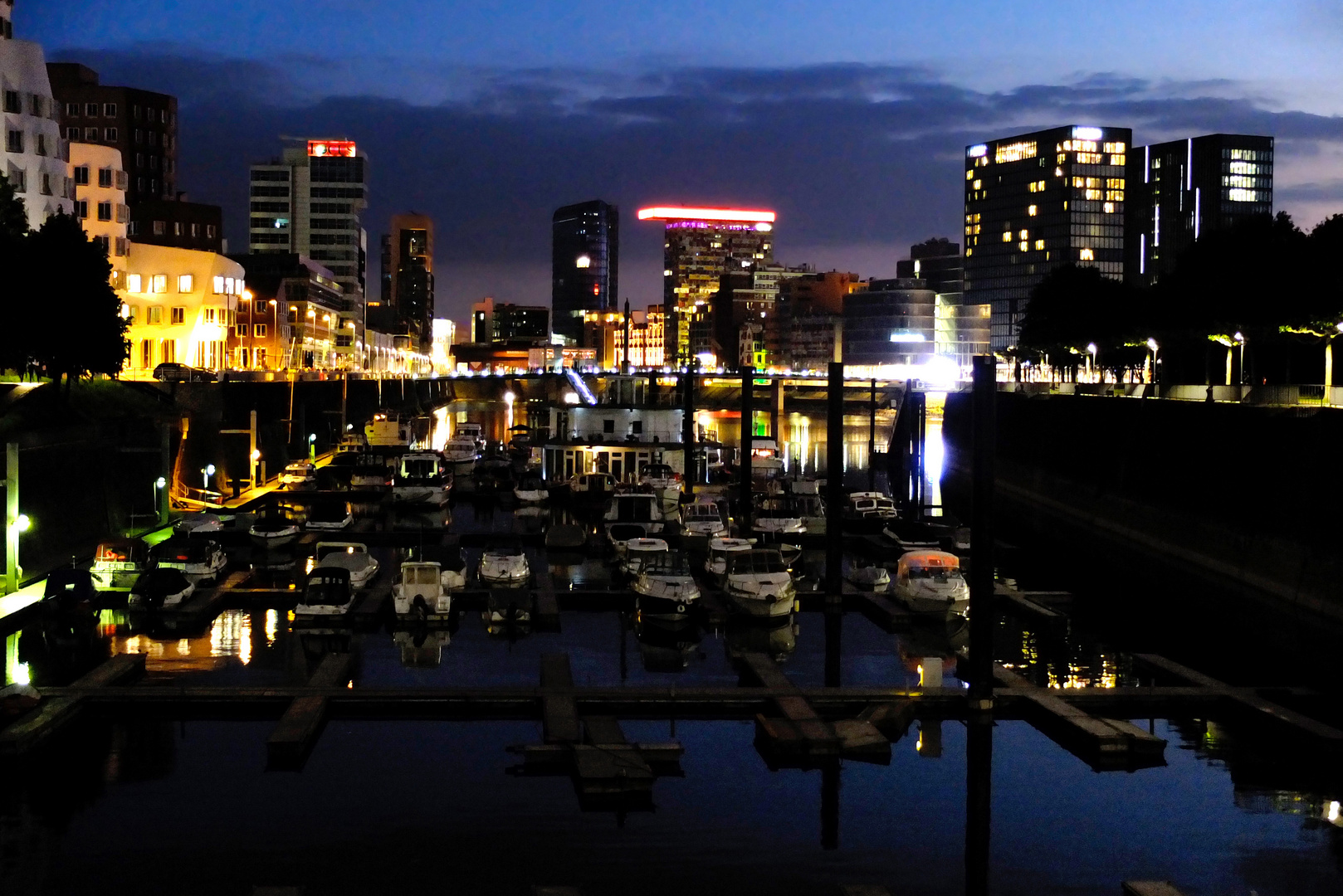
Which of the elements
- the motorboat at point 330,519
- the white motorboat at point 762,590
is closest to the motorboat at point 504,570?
the white motorboat at point 762,590

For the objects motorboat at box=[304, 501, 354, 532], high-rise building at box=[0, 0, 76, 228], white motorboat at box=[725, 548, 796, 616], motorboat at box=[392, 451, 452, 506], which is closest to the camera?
white motorboat at box=[725, 548, 796, 616]

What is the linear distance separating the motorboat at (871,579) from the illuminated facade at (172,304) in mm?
76771

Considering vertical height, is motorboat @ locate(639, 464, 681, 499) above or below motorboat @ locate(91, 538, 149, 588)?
above

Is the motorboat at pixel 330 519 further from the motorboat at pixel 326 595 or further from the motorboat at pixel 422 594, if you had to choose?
the motorboat at pixel 422 594

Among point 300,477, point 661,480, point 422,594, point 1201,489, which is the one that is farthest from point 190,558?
point 1201,489

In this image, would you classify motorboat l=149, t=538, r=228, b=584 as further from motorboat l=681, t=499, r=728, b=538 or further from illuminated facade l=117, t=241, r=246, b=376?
illuminated facade l=117, t=241, r=246, b=376

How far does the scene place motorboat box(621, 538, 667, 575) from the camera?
149ft

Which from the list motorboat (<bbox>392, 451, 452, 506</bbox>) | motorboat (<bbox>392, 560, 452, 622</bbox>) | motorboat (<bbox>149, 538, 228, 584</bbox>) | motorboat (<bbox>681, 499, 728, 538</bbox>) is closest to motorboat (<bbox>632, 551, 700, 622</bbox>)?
motorboat (<bbox>392, 560, 452, 622</bbox>)

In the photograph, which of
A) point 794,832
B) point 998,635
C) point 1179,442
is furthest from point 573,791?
point 1179,442

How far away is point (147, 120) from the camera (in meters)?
175

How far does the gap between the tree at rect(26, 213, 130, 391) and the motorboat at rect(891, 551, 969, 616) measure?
40722 millimetres

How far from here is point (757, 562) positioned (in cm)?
4272

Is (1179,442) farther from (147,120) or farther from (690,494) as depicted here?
(147,120)

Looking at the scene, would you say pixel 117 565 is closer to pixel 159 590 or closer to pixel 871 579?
pixel 159 590
